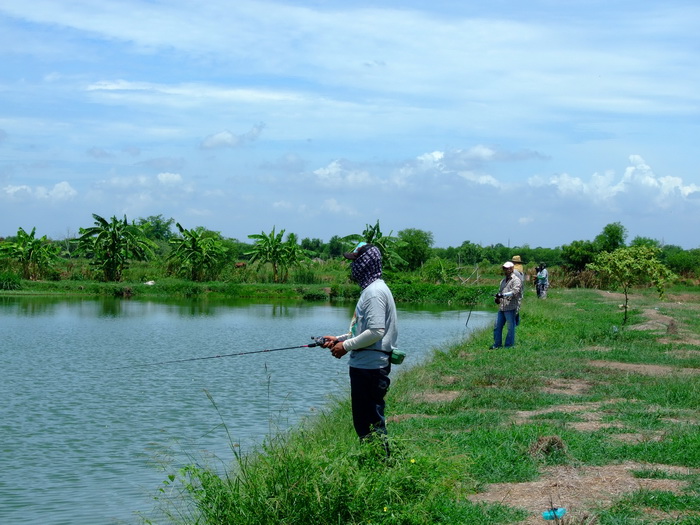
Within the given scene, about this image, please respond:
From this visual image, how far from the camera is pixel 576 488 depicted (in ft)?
18.2

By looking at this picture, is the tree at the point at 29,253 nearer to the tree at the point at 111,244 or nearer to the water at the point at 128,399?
the tree at the point at 111,244

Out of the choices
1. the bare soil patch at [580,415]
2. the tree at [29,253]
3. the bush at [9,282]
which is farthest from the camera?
the tree at [29,253]

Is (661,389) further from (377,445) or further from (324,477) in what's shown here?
(324,477)

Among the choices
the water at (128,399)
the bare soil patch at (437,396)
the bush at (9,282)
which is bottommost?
the water at (128,399)

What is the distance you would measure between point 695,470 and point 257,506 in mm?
3235

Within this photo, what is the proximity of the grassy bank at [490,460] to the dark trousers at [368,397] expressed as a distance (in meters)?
0.20

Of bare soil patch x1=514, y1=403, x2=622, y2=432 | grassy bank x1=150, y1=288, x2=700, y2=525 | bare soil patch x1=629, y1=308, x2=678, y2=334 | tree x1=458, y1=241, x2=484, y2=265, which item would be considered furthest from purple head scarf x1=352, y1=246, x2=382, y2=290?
tree x1=458, y1=241, x2=484, y2=265

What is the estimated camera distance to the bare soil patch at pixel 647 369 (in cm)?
1087

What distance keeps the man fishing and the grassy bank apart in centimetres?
23

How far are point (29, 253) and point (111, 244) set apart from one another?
3864 mm

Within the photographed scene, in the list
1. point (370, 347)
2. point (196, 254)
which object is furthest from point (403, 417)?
point (196, 254)

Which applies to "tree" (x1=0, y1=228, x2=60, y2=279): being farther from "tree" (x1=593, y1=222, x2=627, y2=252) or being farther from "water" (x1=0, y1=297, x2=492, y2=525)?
"tree" (x1=593, y1=222, x2=627, y2=252)

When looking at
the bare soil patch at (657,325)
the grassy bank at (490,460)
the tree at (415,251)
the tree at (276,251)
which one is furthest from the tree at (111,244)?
the grassy bank at (490,460)

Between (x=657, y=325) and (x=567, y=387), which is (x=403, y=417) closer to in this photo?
(x=567, y=387)
